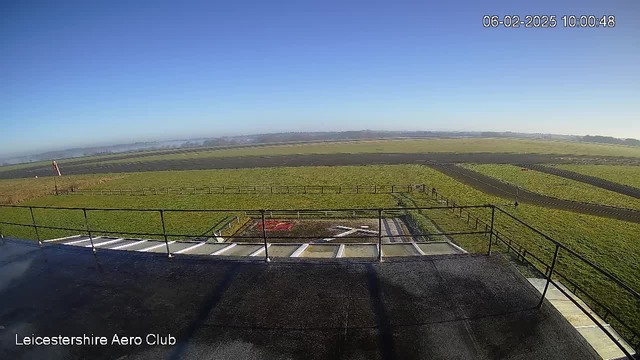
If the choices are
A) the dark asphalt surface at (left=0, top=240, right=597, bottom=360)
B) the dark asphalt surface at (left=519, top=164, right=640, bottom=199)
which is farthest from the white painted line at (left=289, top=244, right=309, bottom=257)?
the dark asphalt surface at (left=519, top=164, right=640, bottom=199)

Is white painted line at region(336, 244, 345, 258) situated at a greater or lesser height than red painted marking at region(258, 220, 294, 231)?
greater

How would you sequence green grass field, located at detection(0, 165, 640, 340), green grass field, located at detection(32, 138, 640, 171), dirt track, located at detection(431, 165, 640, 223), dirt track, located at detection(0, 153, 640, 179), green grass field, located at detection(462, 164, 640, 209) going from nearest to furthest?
green grass field, located at detection(0, 165, 640, 340) < dirt track, located at detection(431, 165, 640, 223) < green grass field, located at detection(462, 164, 640, 209) < dirt track, located at detection(0, 153, 640, 179) < green grass field, located at detection(32, 138, 640, 171)

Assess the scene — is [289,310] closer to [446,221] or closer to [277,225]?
[277,225]

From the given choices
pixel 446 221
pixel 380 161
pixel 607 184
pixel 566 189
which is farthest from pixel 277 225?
pixel 380 161

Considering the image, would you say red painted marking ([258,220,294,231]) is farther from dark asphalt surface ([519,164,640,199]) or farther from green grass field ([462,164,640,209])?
dark asphalt surface ([519,164,640,199])

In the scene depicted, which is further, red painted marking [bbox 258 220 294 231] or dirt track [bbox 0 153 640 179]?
dirt track [bbox 0 153 640 179]

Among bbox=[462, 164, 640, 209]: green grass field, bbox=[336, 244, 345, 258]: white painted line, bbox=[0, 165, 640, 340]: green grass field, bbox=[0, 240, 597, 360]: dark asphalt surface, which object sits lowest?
bbox=[462, 164, 640, 209]: green grass field

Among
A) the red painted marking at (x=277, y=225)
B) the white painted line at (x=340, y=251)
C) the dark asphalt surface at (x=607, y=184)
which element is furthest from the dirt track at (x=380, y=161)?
→ the white painted line at (x=340, y=251)

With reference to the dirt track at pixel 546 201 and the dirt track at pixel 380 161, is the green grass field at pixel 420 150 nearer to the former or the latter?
the dirt track at pixel 380 161
